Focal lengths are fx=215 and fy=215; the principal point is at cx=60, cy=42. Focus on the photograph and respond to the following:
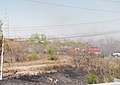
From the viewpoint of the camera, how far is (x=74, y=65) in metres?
17.8

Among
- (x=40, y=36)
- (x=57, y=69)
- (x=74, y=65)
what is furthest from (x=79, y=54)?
(x=40, y=36)

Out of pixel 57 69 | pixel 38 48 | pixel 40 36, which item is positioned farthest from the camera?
pixel 40 36

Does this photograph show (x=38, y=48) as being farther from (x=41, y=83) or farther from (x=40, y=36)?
(x=41, y=83)

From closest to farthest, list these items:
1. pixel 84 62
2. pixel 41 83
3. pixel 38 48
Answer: pixel 41 83 < pixel 84 62 < pixel 38 48

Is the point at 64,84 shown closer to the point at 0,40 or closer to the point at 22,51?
the point at 0,40

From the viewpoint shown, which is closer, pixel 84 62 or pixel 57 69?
pixel 57 69

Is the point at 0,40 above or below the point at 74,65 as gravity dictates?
above

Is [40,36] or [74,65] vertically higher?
[40,36]

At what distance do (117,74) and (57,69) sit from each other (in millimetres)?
4406

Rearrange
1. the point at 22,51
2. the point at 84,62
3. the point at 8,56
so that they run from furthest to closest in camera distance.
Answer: the point at 22,51 < the point at 8,56 < the point at 84,62

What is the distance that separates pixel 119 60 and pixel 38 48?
59.4 feet

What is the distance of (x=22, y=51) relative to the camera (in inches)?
971

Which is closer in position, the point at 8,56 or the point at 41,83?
the point at 41,83

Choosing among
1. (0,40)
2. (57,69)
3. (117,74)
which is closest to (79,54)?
(57,69)
